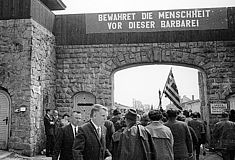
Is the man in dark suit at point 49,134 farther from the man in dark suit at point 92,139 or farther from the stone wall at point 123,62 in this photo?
the man in dark suit at point 92,139

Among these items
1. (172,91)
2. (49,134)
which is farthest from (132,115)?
(172,91)

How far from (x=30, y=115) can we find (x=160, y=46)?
6039mm

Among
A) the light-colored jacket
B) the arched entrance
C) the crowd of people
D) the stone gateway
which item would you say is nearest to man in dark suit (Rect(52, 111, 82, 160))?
the crowd of people

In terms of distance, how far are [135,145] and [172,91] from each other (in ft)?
28.1

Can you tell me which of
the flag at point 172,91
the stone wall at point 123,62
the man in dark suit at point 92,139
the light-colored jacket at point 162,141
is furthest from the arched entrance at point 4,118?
the light-colored jacket at point 162,141

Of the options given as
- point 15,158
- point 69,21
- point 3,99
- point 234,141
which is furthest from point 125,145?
point 69,21

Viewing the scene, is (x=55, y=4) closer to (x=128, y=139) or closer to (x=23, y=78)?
(x=23, y=78)

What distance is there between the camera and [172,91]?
11805 millimetres

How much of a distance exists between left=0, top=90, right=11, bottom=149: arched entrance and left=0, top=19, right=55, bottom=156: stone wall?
27cm

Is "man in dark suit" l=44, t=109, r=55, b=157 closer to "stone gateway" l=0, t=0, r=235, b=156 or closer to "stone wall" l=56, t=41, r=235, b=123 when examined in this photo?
"stone gateway" l=0, t=0, r=235, b=156

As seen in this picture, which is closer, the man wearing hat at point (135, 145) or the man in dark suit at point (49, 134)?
the man wearing hat at point (135, 145)

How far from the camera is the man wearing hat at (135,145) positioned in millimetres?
3480

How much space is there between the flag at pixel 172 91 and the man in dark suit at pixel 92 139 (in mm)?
7836

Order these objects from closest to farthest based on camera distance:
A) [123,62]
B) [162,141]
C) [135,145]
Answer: [135,145] < [162,141] < [123,62]
